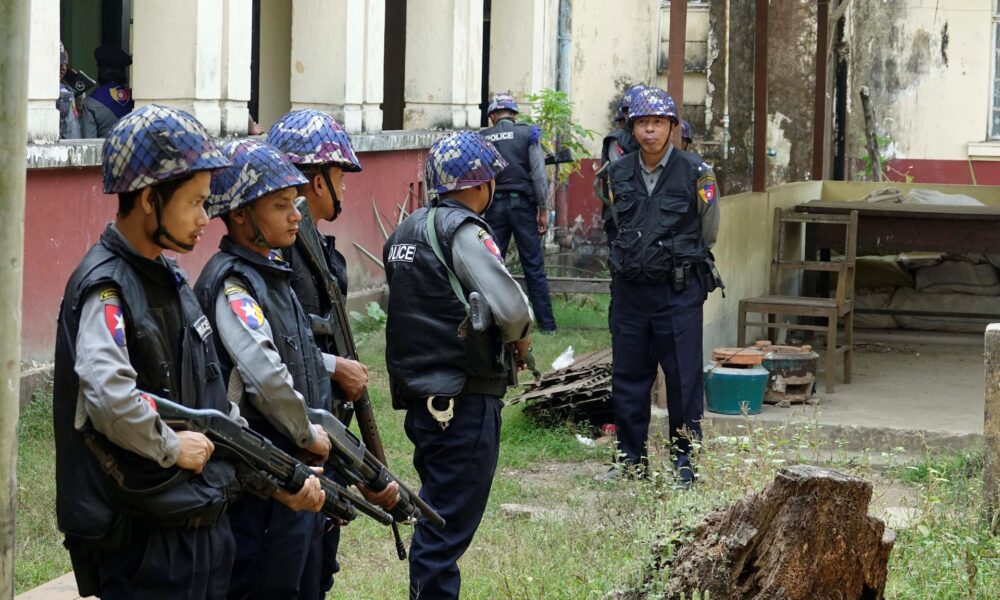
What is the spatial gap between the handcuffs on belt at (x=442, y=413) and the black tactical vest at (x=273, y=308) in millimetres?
763

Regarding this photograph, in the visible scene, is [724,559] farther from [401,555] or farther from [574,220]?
[574,220]

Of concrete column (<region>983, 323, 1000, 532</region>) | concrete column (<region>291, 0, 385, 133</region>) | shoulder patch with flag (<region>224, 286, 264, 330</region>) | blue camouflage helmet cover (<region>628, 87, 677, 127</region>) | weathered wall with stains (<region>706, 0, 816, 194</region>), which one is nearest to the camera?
shoulder patch with flag (<region>224, 286, 264, 330</region>)

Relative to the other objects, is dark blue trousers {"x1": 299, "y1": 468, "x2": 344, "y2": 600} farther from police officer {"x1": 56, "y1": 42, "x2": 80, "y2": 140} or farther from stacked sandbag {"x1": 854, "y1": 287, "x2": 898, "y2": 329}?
stacked sandbag {"x1": 854, "y1": 287, "x2": 898, "y2": 329}

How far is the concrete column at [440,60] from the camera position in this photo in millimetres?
13867

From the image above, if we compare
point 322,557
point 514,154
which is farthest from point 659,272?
point 514,154

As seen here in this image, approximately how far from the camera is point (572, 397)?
343 inches

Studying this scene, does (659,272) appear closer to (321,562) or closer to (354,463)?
(321,562)

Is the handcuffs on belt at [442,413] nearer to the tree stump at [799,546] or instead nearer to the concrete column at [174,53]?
the tree stump at [799,546]

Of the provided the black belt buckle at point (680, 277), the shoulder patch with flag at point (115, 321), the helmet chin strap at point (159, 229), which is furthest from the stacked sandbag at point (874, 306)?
the shoulder patch with flag at point (115, 321)

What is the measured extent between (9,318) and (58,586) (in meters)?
2.04

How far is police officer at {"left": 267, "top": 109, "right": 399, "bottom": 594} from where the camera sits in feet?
14.8

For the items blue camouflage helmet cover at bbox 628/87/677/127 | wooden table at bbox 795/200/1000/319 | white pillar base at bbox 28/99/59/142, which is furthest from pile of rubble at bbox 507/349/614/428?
wooden table at bbox 795/200/1000/319

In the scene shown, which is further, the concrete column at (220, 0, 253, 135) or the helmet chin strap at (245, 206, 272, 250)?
the concrete column at (220, 0, 253, 135)

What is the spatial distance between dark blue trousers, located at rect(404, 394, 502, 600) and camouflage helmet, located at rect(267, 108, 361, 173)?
979 millimetres
